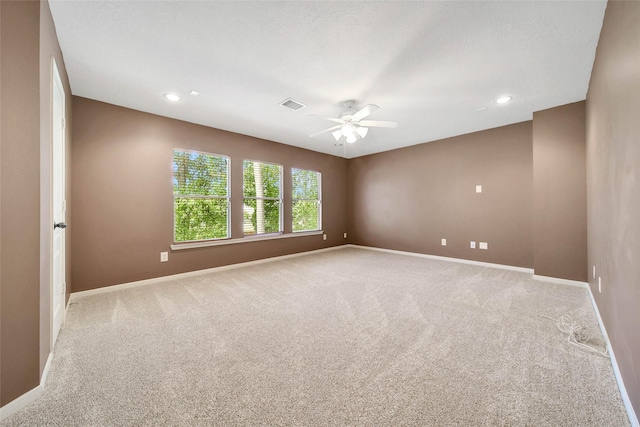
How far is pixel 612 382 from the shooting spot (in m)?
1.52

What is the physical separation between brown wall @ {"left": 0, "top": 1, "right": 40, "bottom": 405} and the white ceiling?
630 millimetres

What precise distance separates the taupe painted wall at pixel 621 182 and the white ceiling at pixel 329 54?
1.46 ft

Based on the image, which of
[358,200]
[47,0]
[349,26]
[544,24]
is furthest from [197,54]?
[358,200]

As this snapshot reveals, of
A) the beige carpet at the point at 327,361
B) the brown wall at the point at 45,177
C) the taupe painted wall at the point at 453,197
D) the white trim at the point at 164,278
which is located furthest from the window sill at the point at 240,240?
the brown wall at the point at 45,177

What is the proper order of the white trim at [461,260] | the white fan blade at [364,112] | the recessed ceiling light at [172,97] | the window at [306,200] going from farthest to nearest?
1. the window at [306,200]
2. the white trim at [461,260]
3. the recessed ceiling light at [172,97]
4. the white fan blade at [364,112]

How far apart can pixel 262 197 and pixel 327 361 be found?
12.2ft

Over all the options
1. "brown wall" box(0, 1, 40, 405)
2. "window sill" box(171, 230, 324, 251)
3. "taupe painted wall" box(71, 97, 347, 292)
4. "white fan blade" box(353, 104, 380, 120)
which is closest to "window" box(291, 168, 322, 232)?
"window sill" box(171, 230, 324, 251)

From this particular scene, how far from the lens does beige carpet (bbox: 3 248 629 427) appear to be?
1.31 meters

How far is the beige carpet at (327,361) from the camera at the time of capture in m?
1.31

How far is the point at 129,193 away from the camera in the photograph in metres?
3.45

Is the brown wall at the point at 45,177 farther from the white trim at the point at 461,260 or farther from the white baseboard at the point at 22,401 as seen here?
the white trim at the point at 461,260

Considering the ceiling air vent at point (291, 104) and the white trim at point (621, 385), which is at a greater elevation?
the ceiling air vent at point (291, 104)

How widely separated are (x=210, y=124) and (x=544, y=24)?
4.15 metres

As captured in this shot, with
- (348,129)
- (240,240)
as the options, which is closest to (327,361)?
(348,129)
